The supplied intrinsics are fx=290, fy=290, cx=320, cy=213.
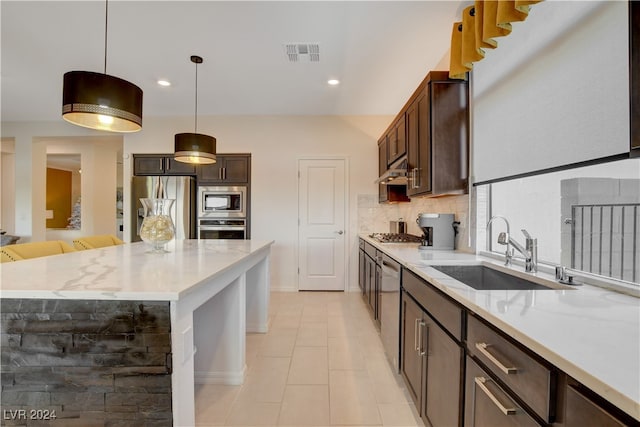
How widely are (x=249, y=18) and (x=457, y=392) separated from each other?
2.84 m

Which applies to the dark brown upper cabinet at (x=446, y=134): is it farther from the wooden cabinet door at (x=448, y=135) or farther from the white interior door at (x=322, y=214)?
the white interior door at (x=322, y=214)

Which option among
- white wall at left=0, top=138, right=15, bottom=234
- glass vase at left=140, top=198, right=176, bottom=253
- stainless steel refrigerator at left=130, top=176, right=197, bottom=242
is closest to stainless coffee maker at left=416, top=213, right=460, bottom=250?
glass vase at left=140, top=198, right=176, bottom=253

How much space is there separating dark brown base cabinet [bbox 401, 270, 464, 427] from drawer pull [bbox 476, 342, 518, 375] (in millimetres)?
162

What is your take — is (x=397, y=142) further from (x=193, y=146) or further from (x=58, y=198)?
(x=58, y=198)

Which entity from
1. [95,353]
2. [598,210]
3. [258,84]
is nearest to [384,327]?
[598,210]

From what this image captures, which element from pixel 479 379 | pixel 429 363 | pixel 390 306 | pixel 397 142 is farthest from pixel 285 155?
pixel 479 379

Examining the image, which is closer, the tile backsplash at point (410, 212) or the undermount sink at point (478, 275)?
the undermount sink at point (478, 275)

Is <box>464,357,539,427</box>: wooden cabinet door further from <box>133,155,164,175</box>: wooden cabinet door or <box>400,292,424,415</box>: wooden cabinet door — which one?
<box>133,155,164,175</box>: wooden cabinet door

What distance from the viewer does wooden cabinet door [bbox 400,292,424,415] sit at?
1.63 meters

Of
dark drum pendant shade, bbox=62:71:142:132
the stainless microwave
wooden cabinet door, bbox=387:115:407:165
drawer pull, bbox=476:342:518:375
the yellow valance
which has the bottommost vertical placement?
drawer pull, bbox=476:342:518:375

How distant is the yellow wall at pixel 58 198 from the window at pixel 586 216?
11.2 metres

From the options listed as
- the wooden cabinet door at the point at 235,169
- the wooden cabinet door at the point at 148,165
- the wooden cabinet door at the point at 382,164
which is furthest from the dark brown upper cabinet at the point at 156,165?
the wooden cabinet door at the point at 382,164

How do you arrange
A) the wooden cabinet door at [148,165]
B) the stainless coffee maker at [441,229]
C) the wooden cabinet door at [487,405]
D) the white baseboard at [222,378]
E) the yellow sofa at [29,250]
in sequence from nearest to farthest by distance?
the wooden cabinet door at [487,405]
the yellow sofa at [29,250]
the white baseboard at [222,378]
the stainless coffee maker at [441,229]
the wooden cabinet door at [148,165]

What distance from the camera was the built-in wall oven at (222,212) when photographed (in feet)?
15.0
